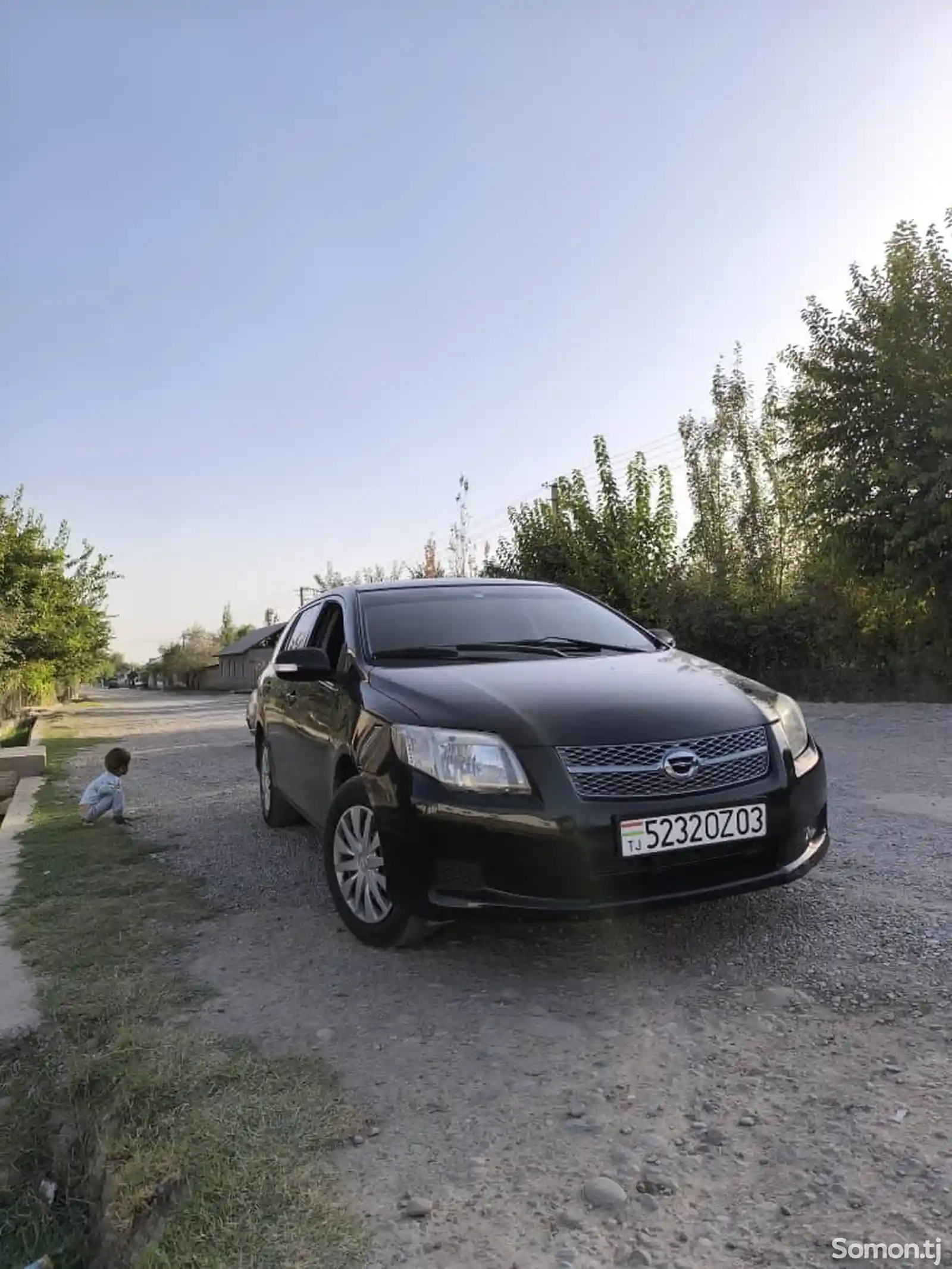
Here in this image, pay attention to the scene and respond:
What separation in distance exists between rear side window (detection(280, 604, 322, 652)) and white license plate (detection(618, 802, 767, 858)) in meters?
2.98

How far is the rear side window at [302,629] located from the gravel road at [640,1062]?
1524 millimetres

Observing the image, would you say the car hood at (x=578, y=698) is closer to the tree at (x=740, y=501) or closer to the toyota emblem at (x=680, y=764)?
the toyota emblem at (x=680, y=764)

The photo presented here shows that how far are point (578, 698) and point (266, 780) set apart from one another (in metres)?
3.70

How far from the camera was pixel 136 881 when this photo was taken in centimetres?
518

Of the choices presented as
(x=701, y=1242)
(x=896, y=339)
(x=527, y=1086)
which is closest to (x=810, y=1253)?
(x=701, y=1242)

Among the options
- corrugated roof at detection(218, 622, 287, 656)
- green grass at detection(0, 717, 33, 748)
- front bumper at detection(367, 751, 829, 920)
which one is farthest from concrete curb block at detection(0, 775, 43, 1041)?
corrugated roof at detection(218, 622, 287, 656)

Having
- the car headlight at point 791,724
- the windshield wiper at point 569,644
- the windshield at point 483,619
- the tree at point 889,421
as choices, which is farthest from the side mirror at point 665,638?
the tree at point 889,421

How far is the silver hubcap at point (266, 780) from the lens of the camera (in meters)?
6.48

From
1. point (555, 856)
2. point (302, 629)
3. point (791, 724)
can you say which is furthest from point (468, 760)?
point (302, 629)

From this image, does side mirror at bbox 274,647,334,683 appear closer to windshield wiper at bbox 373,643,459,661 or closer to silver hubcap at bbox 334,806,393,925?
windshield wiper at bbox 373,643,459,661

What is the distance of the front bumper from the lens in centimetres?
318

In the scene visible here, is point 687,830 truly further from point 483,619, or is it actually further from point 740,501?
point 740,501

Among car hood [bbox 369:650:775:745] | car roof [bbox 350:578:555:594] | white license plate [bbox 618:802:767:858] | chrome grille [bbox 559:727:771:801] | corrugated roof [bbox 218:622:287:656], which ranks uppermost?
corrugated roof [bbox 218:622:287:656]

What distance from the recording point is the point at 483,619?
483 centimetres
